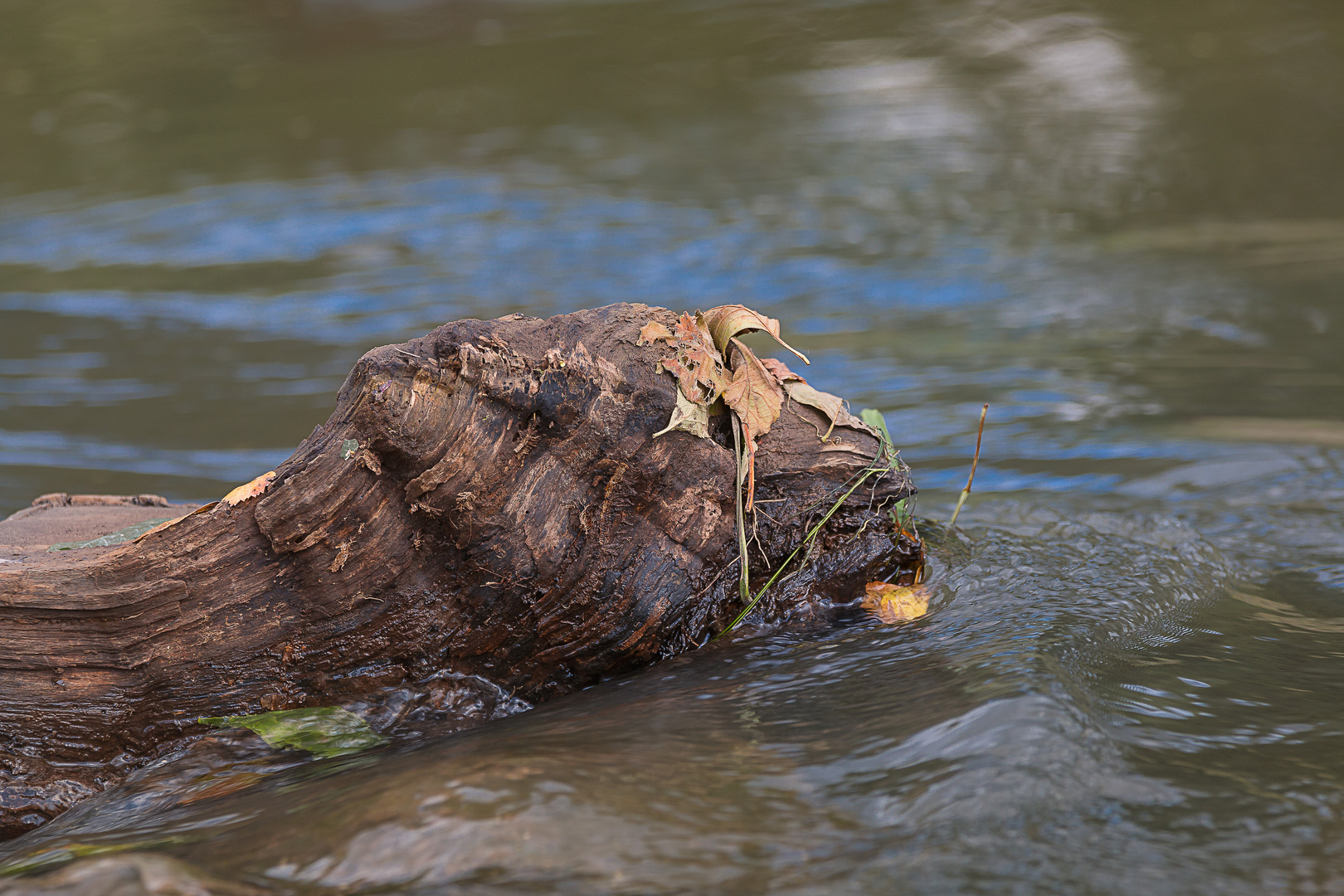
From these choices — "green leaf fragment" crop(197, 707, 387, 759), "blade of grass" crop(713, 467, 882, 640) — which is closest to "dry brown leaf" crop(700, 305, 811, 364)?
"blade of grass" crop(713, 467, 882, 640)

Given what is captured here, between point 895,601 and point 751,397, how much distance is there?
59cm

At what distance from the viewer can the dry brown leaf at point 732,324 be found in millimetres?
2490

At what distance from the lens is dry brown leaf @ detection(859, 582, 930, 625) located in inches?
104

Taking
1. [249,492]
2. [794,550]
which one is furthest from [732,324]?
[249,492]

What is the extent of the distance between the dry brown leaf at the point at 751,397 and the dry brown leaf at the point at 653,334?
174 millimetres

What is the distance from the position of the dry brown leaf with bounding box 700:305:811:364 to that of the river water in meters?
0.65

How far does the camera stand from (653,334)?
2436 millimetres

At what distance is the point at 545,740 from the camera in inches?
79.3

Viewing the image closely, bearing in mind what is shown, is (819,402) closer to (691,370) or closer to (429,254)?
(691,370)

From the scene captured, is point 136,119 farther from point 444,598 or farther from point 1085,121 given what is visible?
point 444,598

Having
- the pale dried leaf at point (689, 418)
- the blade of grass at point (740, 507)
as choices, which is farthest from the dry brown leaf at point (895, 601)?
the pale dried leaf at point (689, 418)

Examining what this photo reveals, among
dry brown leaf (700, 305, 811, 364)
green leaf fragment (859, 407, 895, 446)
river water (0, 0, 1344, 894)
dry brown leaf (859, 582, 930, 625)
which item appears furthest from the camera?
green leaf fragment (859, 407, 895, 446)

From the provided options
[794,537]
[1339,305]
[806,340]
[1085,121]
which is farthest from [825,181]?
[794,537]

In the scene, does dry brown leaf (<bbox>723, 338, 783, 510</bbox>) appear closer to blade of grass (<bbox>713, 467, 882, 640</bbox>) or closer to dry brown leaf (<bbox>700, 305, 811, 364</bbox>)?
dry brown leaf (<bbox>700, 305, 811, 364</bbox>)
